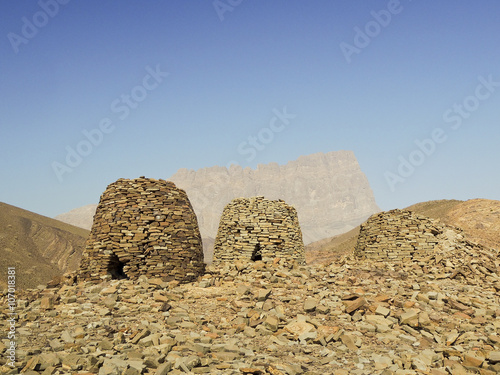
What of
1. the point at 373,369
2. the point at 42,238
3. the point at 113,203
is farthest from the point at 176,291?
the point at 42,238

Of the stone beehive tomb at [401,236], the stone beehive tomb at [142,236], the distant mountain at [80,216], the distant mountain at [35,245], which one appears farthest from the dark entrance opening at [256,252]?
the distant mountain at [80,216]

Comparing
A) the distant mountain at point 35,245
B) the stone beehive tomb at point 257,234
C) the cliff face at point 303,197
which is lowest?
the stone beehive tomb at point 257,234

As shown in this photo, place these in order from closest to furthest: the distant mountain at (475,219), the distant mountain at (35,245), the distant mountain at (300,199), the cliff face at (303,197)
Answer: the distant mountain at (475,219) → the distant mountain at (35,245) → the distant mountain at (300,199) → the cliff face at (303,197)

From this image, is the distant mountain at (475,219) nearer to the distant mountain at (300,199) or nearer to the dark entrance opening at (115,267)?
the dark entrance opening at (115,267)

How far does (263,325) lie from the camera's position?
8.05m

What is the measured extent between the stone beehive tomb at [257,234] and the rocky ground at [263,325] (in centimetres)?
173

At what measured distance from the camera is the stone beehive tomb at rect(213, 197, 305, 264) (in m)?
13.4

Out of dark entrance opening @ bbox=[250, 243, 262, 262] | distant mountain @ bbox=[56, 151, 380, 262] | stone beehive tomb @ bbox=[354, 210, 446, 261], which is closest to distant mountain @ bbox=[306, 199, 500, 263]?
stone beehive tomb @ bbox=[354, 210, 446, 261]

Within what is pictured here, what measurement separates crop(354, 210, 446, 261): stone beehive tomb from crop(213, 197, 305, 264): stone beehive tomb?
2.86 metres

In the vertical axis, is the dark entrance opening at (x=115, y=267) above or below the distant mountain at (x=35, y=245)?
below

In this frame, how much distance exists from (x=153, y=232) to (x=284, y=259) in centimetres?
466

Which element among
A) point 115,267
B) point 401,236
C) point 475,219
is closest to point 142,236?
point 115,267

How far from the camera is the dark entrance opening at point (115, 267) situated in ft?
34.4

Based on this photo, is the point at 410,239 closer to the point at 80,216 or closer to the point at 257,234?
the point at 257,234
